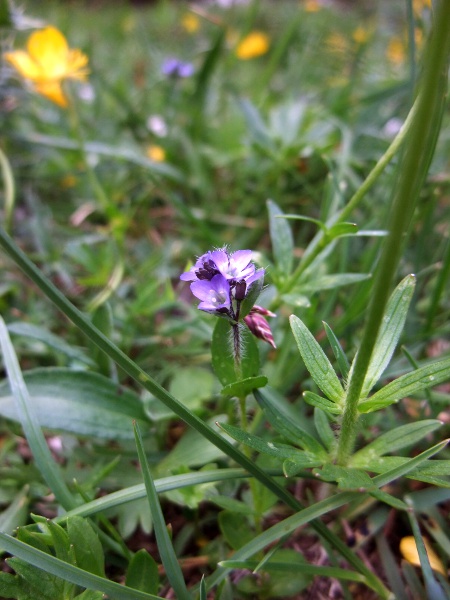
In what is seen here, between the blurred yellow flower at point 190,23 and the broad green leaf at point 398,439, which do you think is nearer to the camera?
the broad green leaf at point 398,439

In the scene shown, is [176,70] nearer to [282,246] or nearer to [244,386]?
[282,246]

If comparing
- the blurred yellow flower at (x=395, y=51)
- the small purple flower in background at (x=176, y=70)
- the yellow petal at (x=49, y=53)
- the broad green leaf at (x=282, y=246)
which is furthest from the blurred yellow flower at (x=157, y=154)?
the blurred yellow flower at (x=395, y=51)

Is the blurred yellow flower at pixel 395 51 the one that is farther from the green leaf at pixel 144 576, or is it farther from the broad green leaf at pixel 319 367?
the green leaf at pixel 144 576

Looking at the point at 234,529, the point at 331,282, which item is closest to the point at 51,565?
the point at 234,529

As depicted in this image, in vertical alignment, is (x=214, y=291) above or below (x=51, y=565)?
above

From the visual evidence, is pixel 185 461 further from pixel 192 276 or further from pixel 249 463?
→ pixel 192 276
